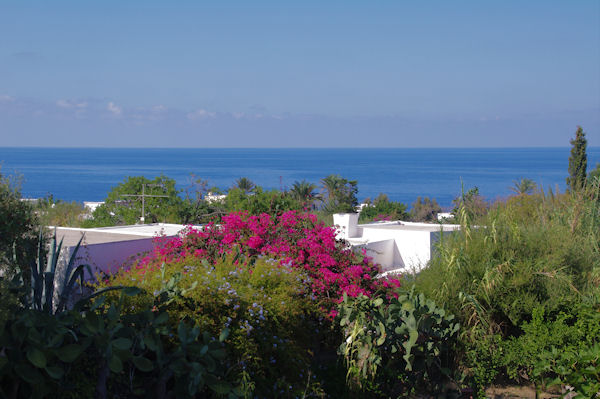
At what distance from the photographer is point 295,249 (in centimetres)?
737

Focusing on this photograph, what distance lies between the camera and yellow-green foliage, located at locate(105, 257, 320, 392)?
A: 14.2 feet

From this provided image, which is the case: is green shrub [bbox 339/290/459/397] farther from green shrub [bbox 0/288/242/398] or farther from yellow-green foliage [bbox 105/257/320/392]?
green shrub [bbox 0/288/242/398]

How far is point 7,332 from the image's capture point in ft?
9.79

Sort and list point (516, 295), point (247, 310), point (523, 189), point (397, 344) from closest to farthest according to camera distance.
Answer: point (247, 310)
point (397, 344)
point (516, 295)
point (523, 189)

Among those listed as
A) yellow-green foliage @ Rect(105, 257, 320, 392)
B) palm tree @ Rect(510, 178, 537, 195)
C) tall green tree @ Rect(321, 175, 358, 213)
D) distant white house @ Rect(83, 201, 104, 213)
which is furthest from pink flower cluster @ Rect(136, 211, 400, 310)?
distant white house @ Rect(83, 201, 104, 213)

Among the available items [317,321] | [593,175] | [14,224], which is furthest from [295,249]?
[593,175]

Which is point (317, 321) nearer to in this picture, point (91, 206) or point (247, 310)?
point (247, 310)

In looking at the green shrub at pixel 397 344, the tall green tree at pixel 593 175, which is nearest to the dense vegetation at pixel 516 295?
the green shrub at pixel 397 344

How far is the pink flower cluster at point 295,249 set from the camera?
680cm

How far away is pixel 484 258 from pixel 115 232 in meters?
9.53

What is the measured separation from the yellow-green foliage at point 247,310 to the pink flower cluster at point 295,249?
1.13m

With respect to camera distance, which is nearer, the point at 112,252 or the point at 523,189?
the point at 112,252

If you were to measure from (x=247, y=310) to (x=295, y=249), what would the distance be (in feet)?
8.92

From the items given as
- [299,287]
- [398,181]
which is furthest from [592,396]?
[398,181]
